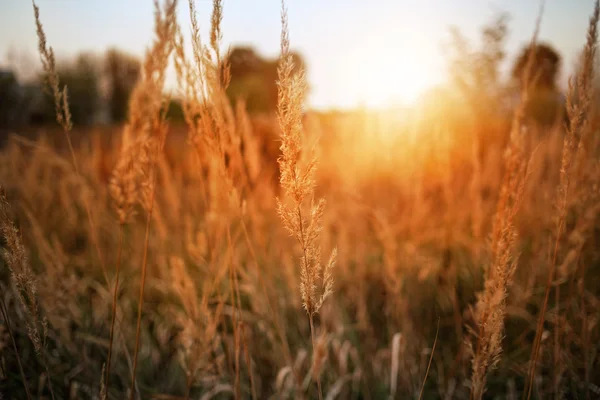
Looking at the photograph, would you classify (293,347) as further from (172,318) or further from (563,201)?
(563,201)

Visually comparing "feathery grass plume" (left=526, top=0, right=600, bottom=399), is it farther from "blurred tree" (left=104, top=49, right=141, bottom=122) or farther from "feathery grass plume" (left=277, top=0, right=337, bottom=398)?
"blurred tree" (left=104, top=49, right=141, bottom=122)

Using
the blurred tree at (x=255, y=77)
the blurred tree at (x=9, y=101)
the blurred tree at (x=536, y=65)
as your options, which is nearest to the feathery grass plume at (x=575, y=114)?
the blurred tree at (x=536, y=65)

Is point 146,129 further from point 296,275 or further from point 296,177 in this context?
point 296,275

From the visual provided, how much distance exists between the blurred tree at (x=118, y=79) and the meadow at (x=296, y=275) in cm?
2774

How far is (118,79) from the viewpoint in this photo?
32.3m

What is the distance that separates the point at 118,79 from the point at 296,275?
117 ft

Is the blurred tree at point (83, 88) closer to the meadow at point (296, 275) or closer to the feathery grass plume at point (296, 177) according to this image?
the meadow at point (296, 275)

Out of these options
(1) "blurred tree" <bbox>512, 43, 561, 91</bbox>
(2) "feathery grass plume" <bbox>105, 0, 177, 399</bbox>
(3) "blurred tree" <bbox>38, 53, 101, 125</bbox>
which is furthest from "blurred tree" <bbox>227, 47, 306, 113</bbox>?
(2) "feathery grass plume" <bbox>105, 0, 177, 399</bbox>

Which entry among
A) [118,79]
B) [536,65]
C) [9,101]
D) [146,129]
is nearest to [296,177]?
[146,129]

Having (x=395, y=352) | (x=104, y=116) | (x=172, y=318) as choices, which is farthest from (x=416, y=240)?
(x=104, y=116)

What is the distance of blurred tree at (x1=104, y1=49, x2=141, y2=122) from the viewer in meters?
29.4

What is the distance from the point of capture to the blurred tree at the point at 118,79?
2939 cm

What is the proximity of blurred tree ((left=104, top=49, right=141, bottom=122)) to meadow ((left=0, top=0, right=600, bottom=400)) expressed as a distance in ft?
91.0

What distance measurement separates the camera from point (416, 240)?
3.04 m
